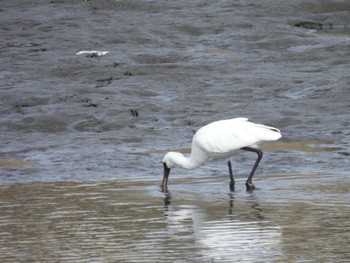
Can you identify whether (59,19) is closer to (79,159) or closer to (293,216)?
(79,159)

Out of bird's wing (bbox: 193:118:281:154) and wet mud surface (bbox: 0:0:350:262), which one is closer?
wet mud surface (bbox: 0:0:350:262)

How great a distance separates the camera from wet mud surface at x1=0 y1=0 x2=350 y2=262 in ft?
29.2

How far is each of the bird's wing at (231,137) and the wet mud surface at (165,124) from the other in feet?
1.40

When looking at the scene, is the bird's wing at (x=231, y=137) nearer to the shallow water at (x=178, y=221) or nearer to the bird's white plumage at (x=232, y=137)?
the bird's white plumage at (x=232, y=137)

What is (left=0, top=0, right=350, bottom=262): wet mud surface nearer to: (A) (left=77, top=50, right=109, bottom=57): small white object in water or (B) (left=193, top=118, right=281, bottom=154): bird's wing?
(A) (left=77, top=50, right=109, bottom=57): small white object in water

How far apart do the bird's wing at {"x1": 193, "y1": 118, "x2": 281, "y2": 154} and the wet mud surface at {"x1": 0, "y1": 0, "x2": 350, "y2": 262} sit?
0.43 metres

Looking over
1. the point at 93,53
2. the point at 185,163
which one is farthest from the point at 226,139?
the point at 93,53

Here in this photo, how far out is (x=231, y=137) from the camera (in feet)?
39.1

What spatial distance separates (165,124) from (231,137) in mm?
4221

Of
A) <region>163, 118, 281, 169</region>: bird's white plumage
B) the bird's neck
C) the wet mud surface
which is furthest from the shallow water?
<region>163, 118, 281, 169</region>: bird's white plumage

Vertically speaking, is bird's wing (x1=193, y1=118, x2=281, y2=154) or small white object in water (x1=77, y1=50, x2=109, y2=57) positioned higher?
bird's wing (x1=193, y1=118, x2=281, y2=154)

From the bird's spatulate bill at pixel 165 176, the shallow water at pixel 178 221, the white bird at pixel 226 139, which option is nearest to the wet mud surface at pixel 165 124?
the shallow water at pixel 178 221

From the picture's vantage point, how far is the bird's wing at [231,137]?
39.0ft

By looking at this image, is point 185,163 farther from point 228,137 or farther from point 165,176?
point 228,137
